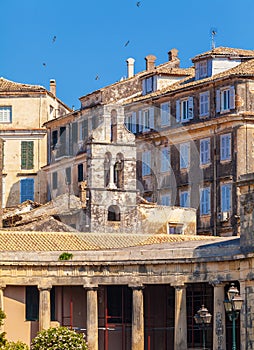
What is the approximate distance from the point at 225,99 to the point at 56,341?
96.1 feet

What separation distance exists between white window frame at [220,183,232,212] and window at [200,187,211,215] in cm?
143

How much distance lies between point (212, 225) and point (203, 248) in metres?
16.6

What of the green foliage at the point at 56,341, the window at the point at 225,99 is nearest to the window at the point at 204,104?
the window at the point at 225,99

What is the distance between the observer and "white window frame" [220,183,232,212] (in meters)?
93.7

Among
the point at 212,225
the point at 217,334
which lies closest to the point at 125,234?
the point at 212,225

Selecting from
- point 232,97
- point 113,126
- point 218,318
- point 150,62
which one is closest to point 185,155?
point 232,97

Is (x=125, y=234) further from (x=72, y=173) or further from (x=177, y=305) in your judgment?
(x=72, y=173)

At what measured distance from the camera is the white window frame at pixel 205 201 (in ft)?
314

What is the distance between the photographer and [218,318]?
77188mm

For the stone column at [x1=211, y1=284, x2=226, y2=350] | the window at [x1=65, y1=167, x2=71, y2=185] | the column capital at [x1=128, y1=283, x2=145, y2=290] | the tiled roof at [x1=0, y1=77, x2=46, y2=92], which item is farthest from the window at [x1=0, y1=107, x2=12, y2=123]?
the stone column at [x1=211, y1=284, x2=226, y2=350]

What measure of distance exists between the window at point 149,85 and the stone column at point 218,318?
31.5 metres

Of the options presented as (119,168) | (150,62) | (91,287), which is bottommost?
(91,287)

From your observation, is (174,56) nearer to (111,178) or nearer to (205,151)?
(205,151)

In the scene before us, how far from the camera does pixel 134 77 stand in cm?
11044
